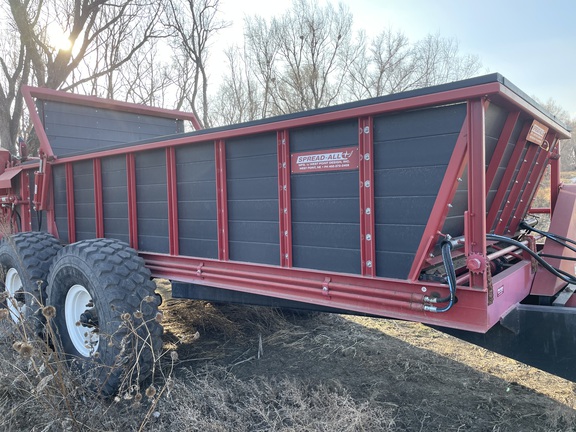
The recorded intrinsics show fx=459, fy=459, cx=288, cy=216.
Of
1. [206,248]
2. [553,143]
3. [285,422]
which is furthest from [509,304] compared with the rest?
[206,248]

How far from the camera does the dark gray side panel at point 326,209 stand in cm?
257

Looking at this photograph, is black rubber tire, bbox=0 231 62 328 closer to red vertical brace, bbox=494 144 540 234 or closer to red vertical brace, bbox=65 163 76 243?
red vertical brace, bbox=65 163 76 243

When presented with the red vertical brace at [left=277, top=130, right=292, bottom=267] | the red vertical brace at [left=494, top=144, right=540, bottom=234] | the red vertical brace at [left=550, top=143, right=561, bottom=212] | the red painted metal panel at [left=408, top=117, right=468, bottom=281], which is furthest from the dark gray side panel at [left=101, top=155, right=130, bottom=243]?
the red vertical brace at [left=550, top=143, right=561, bottom=212]

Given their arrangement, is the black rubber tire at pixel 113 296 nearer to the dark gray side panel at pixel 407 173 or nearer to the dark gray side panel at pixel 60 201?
the dark gray side panel at pixel 60 201

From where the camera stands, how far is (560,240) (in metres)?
3.26

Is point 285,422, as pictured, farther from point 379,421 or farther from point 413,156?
point 413,156

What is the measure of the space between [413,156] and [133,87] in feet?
65.7

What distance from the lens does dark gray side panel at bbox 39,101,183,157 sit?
195 inches

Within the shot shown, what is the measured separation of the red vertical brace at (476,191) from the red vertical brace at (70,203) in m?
3.65

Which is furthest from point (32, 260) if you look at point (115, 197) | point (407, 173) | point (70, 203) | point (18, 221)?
point (407, 173)

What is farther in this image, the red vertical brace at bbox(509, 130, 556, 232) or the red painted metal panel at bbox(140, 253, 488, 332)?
the red vertical brace at bbox(509, 130, 556, 232)

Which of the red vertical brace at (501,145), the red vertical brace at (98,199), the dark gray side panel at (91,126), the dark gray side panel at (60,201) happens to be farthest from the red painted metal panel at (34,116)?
the red vertical brace at (501,145)

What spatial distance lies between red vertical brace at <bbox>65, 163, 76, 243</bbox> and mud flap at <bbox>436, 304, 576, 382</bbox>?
3.53 metres

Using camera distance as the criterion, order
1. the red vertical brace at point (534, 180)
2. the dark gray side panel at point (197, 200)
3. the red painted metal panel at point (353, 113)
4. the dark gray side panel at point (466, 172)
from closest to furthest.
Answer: the red painted metal panel at point (353, 113), the dark gray side panel at point (466, 172), the dark gray side panel at point (197, 200), the red vertical brace at point (534, 180)
